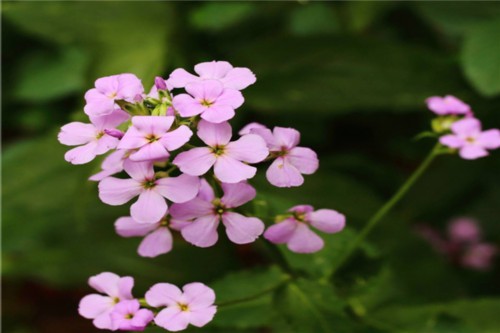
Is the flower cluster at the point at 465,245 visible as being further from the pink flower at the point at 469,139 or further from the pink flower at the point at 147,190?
the pink flower at the point at 147,190

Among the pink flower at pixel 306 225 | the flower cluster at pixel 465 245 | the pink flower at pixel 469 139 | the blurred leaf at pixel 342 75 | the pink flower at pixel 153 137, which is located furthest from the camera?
the flower cluster at pixel 465 245

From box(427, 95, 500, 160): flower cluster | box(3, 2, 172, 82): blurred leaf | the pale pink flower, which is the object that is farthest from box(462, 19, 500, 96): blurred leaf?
the pale pink flower

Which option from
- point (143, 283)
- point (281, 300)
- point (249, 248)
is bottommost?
point (281, 300)

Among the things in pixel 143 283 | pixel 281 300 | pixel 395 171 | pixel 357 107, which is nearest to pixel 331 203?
pixel 357 107

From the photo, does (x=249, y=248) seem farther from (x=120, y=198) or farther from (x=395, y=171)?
(x=120, y=198)

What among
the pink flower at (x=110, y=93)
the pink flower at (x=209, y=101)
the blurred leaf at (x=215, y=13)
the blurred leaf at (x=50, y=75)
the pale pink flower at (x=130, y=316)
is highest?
the blurred leaf at (x=50, y=75)

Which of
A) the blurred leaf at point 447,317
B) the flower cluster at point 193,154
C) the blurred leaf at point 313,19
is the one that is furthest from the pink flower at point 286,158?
the blurred leaf at point 313,19

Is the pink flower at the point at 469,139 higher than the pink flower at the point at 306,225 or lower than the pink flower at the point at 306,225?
higher

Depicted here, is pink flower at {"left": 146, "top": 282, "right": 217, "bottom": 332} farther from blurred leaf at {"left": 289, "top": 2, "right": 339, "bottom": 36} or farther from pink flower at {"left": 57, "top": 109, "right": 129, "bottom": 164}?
blurred leaf at {"left": 289, "top": 2, "right": 339, "bottom": 36}

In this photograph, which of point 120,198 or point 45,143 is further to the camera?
point 45,143
